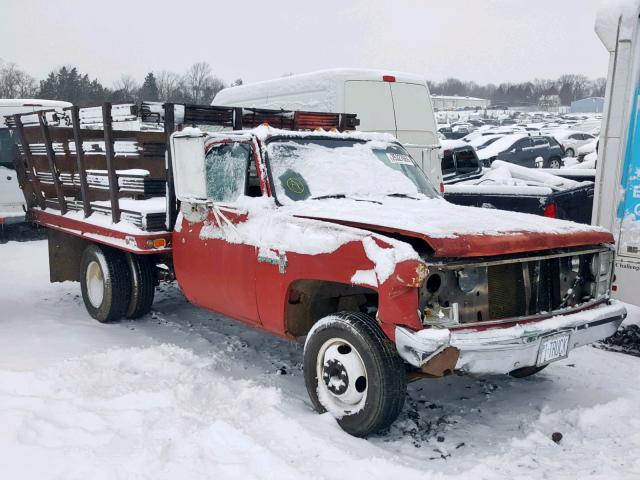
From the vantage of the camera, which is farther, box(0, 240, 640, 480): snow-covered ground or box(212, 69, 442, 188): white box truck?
box(212, 69, 442, 188): white box truck

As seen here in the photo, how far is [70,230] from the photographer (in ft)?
22.5

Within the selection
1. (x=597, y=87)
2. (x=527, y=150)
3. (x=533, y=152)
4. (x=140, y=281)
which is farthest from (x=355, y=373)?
(x=597, y=87)

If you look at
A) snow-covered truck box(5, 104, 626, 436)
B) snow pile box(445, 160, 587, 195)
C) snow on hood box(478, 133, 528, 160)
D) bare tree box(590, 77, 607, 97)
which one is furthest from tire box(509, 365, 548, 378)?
bare tree box(590, 77, 607, 97)

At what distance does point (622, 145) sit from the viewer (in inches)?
225

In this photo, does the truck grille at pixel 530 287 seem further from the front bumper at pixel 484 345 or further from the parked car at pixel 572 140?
the parked car at pixel 572 140

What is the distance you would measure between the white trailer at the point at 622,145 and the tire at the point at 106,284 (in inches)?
188

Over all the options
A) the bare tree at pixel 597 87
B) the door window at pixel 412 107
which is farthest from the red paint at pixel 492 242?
the bare tree at pixel 597 87

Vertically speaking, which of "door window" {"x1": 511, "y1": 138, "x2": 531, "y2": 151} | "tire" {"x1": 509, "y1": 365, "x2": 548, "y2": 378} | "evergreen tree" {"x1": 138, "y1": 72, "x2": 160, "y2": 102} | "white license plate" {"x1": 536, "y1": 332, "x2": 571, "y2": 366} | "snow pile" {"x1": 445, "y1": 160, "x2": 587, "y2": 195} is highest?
"evergreen tree" {"x1": 138, "y1": 72, "x2": 160, "y2": 102}

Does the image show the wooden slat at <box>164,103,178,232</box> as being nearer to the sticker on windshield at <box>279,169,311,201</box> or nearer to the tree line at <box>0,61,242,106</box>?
the sticker on windshield at <box>279,169,311,201</box>

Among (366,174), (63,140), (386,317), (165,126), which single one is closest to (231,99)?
(63,140)

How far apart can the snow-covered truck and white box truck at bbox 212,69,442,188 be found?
288cm

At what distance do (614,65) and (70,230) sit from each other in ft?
19.2

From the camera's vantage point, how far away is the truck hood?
370 centimetres

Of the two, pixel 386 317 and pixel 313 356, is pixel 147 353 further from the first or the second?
pixel 386 317
